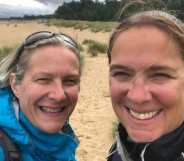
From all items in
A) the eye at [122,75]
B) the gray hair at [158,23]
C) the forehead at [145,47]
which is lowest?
the eye at [122,75]

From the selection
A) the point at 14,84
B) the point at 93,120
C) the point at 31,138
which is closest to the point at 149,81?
the point at 31,138

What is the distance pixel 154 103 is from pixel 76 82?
104 cm

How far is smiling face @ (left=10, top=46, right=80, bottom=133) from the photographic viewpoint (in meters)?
3.00

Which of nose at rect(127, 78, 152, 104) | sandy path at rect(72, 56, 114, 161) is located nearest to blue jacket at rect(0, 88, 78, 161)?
nose at rect(127, 78, 152, 104)

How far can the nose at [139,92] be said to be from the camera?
212 centimetres

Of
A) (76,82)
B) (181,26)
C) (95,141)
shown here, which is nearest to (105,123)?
(95,141)

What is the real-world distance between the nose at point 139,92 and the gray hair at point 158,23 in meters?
0.24

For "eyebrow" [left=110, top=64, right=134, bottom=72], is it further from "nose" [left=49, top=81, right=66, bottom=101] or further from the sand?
the sand

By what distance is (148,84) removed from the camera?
2.16 metres

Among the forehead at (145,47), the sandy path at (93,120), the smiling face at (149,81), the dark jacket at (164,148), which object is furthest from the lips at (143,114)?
the sandy path at (93,120)

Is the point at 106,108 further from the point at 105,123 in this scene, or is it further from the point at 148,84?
the point at 148,84

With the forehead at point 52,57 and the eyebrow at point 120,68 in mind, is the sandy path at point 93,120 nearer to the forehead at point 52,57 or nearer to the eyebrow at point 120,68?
the forehead at point 52,57

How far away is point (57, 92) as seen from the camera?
3.00 meters

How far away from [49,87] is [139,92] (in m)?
0.97
